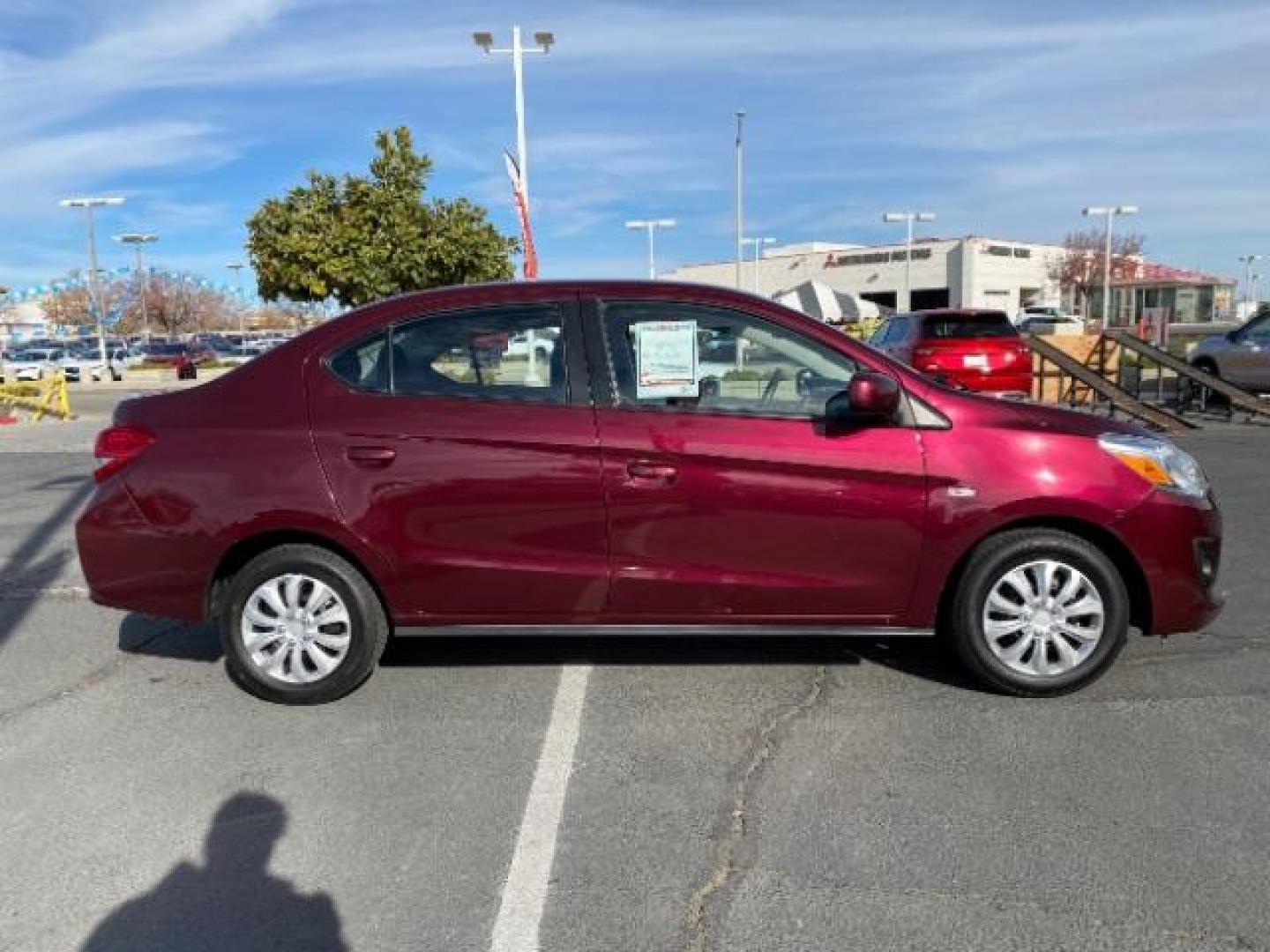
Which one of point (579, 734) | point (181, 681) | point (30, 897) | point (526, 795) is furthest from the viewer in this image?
point (181, 681)

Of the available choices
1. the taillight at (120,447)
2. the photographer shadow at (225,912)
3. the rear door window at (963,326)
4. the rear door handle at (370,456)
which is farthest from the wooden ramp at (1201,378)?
the photographer shadow at (225,912)

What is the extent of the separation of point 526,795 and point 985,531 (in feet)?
6.77

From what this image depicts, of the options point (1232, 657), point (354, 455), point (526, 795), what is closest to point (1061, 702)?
point (1232, 657)

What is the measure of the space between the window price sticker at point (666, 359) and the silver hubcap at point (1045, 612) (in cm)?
152

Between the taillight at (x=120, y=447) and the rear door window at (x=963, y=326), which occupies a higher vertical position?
the rear door window at (x=963, y=326)

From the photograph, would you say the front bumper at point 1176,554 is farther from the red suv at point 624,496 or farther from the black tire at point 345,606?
the black tire at point 345,606

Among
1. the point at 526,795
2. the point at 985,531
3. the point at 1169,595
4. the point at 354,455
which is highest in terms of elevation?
the point at 354,455

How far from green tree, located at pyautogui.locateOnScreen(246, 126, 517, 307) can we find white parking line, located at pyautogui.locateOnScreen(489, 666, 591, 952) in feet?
72.4

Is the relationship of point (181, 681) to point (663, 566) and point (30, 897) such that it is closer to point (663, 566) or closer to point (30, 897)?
point (30, 897)

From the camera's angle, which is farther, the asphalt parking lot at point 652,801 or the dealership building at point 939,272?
the dealership building at point 939,272

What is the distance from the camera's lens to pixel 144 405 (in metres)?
4.23

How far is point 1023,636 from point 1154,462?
34.8 inches

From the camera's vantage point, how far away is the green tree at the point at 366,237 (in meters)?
24.8

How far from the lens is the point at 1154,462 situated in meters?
3.99
